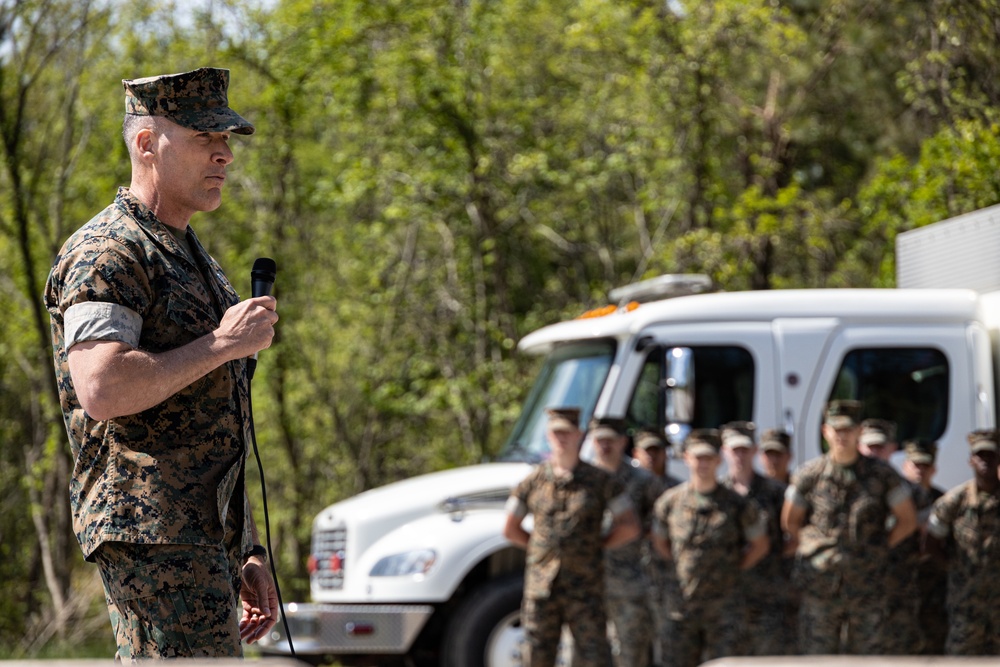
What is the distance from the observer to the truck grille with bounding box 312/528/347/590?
8.50 meters

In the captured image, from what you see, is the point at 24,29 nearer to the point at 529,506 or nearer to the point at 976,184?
the point at 529,506

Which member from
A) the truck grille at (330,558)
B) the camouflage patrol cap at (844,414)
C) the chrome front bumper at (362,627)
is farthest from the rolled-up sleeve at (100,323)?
the truck grille at (330,558)

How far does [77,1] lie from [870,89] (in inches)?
484

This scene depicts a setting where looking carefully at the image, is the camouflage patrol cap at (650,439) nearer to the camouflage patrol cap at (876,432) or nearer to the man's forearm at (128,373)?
the camouflage patrol cap at (876,432)

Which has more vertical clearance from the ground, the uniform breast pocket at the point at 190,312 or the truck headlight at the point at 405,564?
the uniform breast pocket at the point at 190,312

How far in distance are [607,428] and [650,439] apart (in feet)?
1.15

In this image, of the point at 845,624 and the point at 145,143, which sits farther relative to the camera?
the point at 845,624

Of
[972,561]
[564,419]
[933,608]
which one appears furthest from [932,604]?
[564,419]

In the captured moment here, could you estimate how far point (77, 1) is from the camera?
13.2m

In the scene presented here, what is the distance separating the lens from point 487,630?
8.09 metres

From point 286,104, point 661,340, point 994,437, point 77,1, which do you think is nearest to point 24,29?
point 77,1

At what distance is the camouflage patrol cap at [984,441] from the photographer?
7.19 meters

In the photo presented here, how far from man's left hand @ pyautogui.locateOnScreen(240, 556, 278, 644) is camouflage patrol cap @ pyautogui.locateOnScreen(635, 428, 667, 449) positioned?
5006 mm

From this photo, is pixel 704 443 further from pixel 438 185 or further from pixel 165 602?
pixel 438 185
